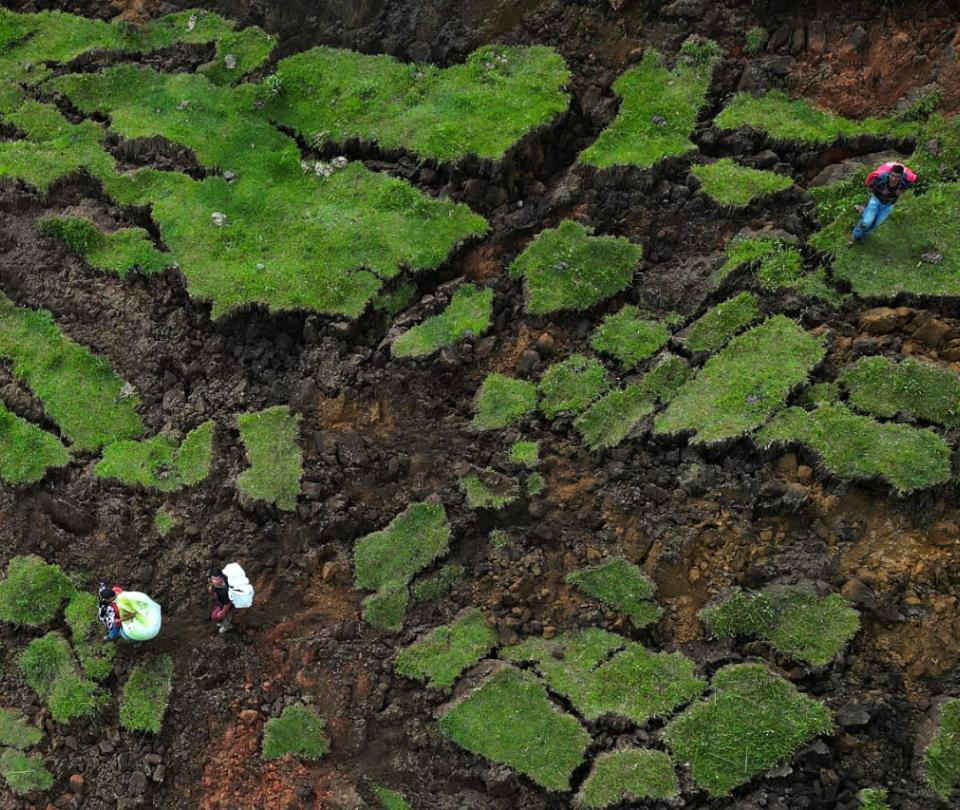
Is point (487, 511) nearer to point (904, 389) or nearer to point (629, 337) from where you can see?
point (629, 337)

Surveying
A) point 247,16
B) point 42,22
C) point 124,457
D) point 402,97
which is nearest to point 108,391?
point 124,457

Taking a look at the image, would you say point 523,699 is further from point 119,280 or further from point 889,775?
point 119,280

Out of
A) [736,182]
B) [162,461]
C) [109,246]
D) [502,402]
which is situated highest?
[736,182]

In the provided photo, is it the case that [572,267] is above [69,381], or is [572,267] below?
above

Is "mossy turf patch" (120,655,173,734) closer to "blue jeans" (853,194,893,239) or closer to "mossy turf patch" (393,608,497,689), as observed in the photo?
"mossy turf patch" (393,608,497,689)

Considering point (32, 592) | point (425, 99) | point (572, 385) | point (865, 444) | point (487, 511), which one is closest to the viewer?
point (865, 444)

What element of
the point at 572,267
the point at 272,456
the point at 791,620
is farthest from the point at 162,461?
the point at 791,620

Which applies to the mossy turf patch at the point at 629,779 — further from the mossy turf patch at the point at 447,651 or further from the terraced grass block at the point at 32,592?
the terraced grass block at the point at 32,592
